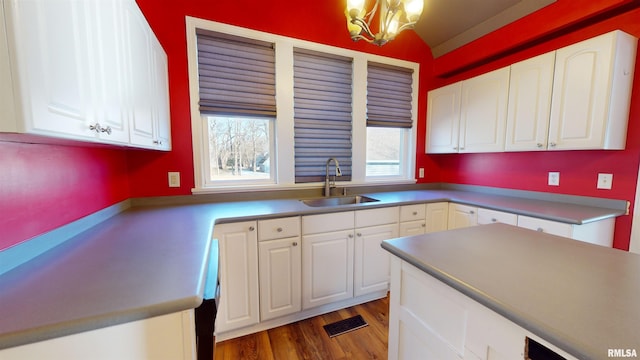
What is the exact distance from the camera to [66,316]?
1.96ft

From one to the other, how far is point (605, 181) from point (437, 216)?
118 centimetres

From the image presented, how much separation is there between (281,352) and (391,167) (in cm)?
217

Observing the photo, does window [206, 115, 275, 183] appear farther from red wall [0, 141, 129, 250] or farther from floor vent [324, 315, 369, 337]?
floor vent [324, 315, 369, 337]

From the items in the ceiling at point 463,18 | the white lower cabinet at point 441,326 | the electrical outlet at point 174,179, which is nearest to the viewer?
the white lower cabinet at point 441,326

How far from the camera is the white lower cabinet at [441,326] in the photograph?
2.07 feet

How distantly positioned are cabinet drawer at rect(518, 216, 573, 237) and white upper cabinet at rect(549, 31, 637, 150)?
1.99 feet

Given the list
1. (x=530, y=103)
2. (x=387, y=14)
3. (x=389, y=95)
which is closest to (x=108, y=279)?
(x=387, y=14)

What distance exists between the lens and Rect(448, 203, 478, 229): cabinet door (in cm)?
212

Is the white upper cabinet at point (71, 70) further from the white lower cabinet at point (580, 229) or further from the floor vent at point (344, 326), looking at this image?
the white lower cabinet at point (580, 229)

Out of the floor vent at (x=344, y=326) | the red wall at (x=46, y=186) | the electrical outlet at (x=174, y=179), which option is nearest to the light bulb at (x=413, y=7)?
the red wall at (x=46, y=186)

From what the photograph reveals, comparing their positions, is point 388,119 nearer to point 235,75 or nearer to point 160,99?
point 235,75

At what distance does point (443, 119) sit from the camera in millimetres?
2734

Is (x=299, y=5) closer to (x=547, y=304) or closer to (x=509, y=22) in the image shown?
(x=509, y=22)

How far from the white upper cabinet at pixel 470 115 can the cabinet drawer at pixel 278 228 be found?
197 centimetres
